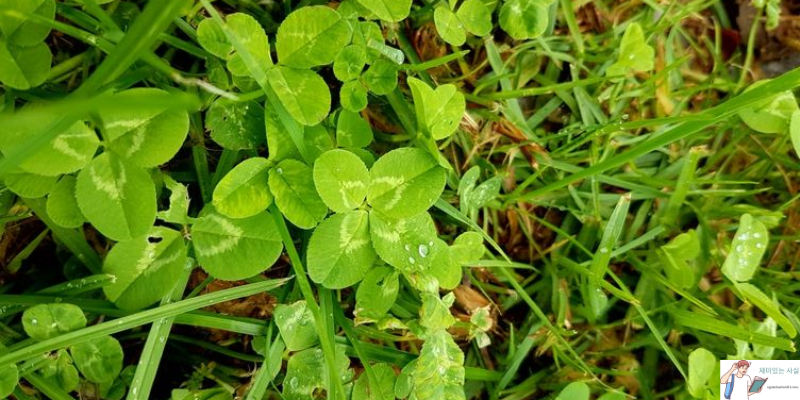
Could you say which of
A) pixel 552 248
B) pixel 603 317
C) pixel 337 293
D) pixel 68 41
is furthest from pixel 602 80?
pixel 68 41

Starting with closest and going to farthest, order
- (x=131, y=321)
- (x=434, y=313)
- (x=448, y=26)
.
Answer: (x=131, y=321) < (x=434, y=313) < (x=448, y=26)

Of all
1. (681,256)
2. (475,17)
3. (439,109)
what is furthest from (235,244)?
(681,256)

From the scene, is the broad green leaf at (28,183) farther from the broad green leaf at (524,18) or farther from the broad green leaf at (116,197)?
the broad green leaf at (524,18)

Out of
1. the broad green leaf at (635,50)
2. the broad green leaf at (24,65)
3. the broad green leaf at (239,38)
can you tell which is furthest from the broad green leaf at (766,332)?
the broad green leaf at (24,65)

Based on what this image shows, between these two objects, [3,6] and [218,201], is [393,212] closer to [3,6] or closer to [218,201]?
[218,201]

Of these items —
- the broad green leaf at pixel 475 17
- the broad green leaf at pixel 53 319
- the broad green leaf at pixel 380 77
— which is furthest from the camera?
the broad green leaf at pixel 475 17

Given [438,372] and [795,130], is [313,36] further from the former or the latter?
[795,130]

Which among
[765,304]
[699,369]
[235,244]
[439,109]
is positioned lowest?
[699,369]

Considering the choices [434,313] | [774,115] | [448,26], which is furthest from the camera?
[774,115]

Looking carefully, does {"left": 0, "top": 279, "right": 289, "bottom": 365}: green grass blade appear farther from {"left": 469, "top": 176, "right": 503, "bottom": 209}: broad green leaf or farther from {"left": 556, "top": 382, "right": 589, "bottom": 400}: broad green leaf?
{"left": 556, "top": 382, "right": 589, "bottom": 400}: broad green leaf
